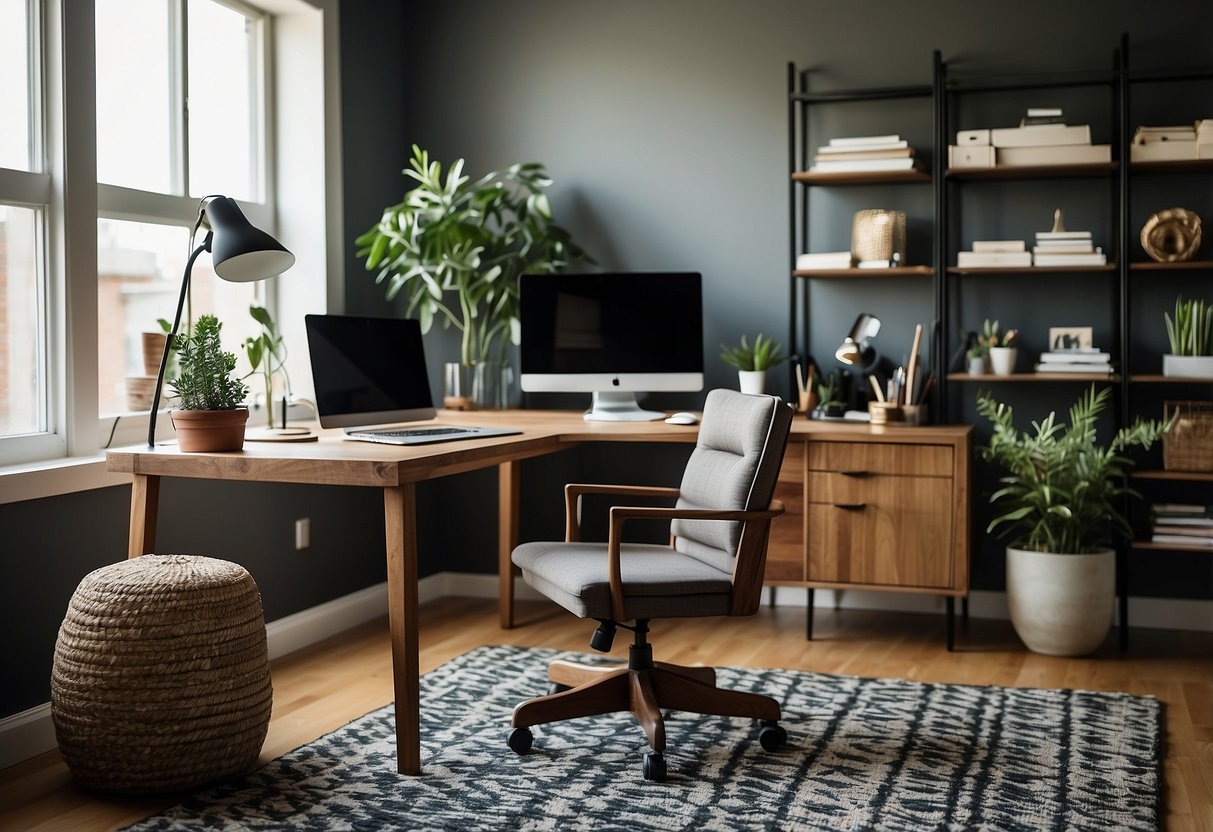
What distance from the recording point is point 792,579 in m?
4.03

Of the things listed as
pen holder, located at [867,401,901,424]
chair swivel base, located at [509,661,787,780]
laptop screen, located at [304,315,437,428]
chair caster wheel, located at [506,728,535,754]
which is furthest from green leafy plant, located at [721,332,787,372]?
chair caster wheel, located at [506,728,535,754]

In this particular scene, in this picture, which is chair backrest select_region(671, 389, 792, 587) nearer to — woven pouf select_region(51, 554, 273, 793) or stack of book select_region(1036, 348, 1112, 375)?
woven pouf select_region(51, 554, 273, 793)

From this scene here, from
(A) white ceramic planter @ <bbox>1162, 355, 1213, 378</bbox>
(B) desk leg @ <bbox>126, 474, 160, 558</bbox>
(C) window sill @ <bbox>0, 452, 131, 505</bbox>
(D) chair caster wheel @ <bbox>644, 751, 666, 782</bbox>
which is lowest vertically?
(D) chair caster wheel @ <bbox>644, 751, 666, 782</bbox>

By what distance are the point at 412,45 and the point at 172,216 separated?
60.8 inches

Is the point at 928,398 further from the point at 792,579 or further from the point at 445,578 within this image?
the point at 445,578

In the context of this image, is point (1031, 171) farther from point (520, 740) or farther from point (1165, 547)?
point (520, 740)

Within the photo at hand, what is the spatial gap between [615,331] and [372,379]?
926mm

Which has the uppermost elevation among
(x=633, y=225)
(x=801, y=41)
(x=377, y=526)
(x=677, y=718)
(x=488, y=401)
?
(x=801, y=41)

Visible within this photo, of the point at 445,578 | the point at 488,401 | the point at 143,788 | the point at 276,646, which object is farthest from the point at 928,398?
the point at 143,788

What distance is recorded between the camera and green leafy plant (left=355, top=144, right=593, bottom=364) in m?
4.36

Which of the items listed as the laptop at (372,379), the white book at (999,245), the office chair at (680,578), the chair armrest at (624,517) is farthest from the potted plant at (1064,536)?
the laptop at (372,379)

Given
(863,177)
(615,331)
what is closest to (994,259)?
(863,177)

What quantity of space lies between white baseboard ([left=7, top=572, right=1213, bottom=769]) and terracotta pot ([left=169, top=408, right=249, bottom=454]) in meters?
0.96

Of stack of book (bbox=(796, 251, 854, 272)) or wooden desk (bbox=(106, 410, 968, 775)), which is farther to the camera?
stack of book (bbox=(796, 251, 854, 272))
